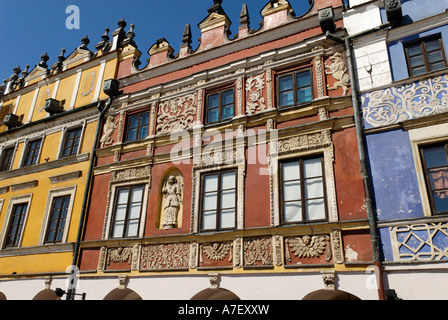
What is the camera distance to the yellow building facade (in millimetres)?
12250

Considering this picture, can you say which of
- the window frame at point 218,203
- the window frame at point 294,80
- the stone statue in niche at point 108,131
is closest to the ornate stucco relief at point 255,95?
the window frame at point 294,80

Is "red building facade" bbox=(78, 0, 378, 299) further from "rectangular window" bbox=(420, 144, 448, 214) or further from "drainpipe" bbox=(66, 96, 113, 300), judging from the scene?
"rectangular window" bbox=(420, 144, 448, 214)

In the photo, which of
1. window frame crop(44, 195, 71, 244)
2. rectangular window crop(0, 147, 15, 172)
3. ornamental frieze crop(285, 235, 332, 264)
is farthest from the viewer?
rectangular window crop(0, 147, 15, 172)

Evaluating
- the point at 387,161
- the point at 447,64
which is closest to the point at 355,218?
the point at 387,161

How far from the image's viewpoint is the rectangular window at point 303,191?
28.6 feet

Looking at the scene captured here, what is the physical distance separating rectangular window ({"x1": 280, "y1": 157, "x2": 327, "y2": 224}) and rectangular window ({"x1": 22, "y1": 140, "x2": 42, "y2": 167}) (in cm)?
1037

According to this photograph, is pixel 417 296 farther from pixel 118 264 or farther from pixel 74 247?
pixel 74 247

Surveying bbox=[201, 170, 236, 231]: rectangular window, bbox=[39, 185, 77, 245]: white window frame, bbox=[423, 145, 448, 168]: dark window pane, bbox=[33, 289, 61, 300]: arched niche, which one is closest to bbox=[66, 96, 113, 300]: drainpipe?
bbox=[39, 185, 77, 245]: white window frame

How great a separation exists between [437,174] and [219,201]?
508 cm

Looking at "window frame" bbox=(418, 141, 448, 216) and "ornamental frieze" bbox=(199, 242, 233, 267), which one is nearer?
"window frame" bbox=(418, 141, 448, 216)

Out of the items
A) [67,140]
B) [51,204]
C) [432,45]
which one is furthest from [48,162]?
[432,45]

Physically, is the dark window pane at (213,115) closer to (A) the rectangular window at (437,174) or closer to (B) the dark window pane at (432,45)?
(A) the rectangular window at (437,174)

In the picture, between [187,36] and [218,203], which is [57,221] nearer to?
[218,203]

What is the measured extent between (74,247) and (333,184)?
799 cm
